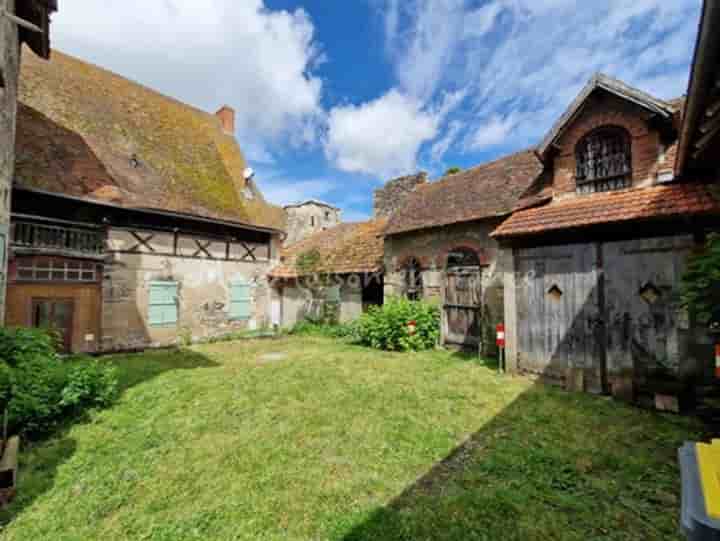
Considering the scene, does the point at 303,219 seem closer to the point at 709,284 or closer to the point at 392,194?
the point at 392,194

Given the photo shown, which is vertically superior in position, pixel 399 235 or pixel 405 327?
pixel 399 235

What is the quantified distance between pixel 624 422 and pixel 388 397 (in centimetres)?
332

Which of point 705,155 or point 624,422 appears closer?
point 624,422

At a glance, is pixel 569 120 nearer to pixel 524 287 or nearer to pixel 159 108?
pixel 524 287

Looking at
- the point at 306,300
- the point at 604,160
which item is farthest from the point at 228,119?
the point at 604,160

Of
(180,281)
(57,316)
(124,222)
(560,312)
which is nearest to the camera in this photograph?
(560,312)

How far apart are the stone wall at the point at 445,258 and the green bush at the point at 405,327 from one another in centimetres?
61

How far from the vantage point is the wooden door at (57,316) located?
28.6 ft

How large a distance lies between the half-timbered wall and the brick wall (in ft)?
35.1

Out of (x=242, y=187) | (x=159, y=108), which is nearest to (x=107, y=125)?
(x=159, y=108)

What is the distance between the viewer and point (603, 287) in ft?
19.0

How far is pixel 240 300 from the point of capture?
42.9 feet

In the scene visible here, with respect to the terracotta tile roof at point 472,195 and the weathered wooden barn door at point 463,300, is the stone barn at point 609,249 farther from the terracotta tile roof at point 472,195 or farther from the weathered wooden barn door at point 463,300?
the weathered wooden barn door at point 463,300

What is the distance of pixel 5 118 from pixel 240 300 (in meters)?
8.34
